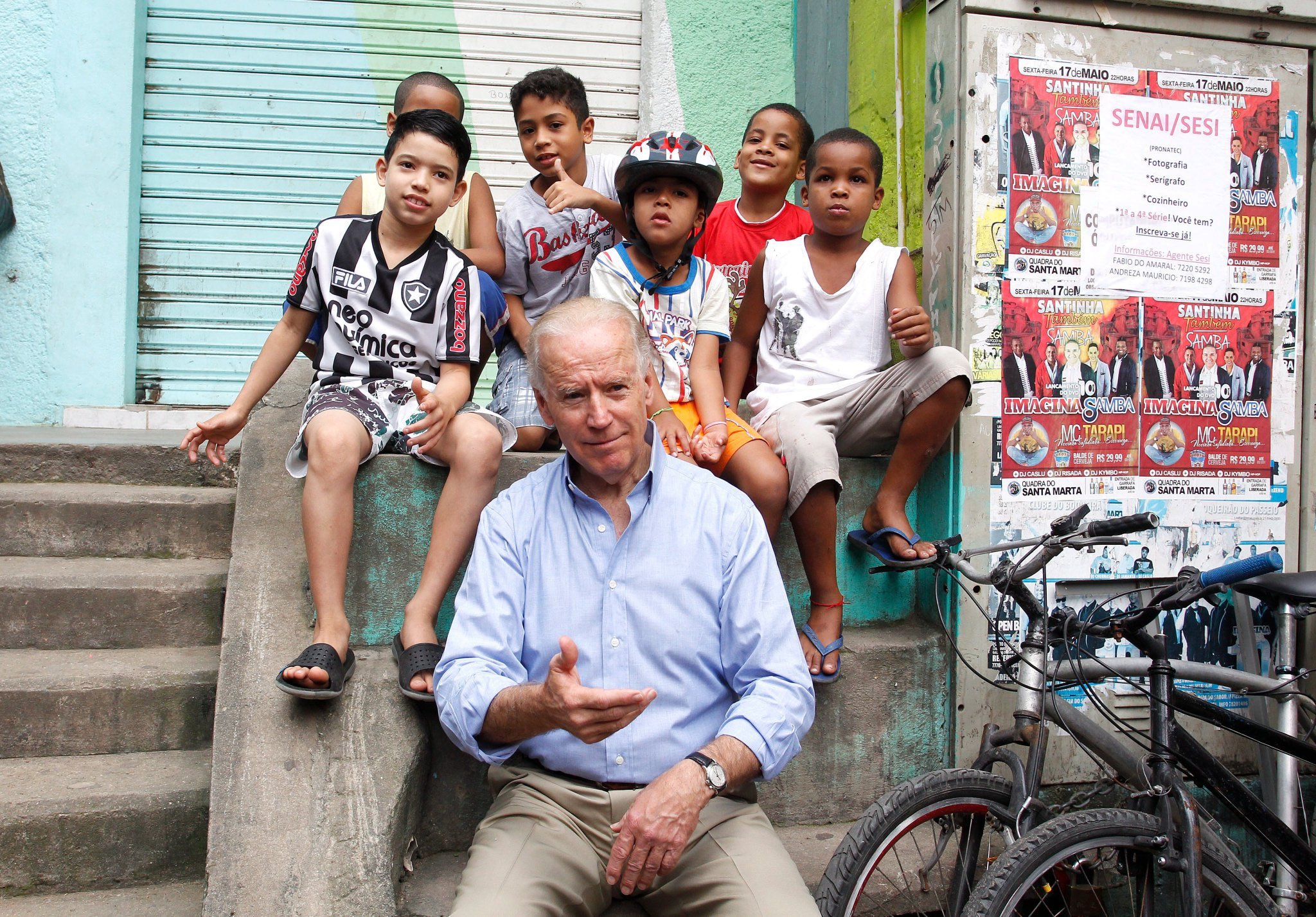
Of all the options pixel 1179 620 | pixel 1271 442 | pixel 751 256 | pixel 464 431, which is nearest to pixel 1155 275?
pixel 1271 442

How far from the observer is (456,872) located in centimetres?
259

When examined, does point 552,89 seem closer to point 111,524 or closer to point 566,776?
point 111,524

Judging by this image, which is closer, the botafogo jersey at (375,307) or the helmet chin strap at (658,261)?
the botafogo jersey at (375,307)

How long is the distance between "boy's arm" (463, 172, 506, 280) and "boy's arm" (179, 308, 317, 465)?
0.79m

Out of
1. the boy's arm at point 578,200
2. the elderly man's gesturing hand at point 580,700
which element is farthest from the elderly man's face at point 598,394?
the boy's arm at point 578,200

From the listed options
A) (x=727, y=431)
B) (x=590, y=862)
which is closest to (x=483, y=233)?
(x=727, y=431)

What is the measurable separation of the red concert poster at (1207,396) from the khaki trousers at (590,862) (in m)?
2.01

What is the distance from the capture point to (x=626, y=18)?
5.78 metres

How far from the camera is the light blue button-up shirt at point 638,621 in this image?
82.7 inches

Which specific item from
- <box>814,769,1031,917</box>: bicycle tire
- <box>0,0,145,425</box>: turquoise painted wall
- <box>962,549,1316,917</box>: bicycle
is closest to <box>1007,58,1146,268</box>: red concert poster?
<box>962,549,1316,917</box>: bicycle

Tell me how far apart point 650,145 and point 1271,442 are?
2375 mm

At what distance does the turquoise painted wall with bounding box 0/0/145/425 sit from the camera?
16.8ft

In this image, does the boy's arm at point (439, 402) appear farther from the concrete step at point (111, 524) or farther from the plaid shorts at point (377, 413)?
the concrete step at point (111, 524)

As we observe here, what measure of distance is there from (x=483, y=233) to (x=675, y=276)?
84 centimetres
